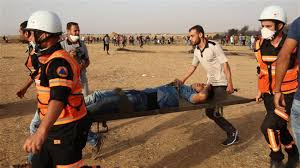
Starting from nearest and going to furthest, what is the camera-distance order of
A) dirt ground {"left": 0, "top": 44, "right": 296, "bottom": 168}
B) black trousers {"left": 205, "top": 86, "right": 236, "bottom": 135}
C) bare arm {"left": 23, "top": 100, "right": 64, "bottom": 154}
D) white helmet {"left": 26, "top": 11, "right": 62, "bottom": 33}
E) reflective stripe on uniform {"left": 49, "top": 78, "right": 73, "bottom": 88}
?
1. bare arm {"left": 23, "top": 100, "right": 64, "bottom": 154}
2. reflective stripe on uniform {"left": 49, "top": 78, "right": 73, "bottom": 88}
3. white helmet {"left": 26, "top": 11, "right": 62, "bottom": 33}
4. dirt ground {"left": 0, "top": 44, "right": 296, "bottom": 168}
5. black trousers {"left": 205, "top": 86, "right": 236, "bottom": 135}

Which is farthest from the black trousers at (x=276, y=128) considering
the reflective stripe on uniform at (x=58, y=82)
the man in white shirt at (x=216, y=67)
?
the reflective stripe on uniform at (x=58, y=82)

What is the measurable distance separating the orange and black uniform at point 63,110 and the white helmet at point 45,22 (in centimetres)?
16

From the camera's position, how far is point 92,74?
15289 mm

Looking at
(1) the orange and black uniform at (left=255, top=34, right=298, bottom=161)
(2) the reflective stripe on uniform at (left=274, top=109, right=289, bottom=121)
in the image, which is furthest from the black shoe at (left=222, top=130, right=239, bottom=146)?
(2) the reflective stripe on uniform at (left=274, top=109, right=289, bottom=121)

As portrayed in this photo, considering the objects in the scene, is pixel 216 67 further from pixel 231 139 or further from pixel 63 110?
pixel 63 110

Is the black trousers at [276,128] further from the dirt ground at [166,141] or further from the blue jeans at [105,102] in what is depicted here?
the blue jeans at [105,102]

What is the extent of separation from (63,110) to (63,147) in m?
0.34

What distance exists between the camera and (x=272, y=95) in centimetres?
463

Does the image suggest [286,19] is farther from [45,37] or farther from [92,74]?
[92,74]

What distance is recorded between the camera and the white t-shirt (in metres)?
5.87

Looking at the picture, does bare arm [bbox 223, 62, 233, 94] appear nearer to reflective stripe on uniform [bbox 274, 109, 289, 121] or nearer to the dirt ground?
the dirt ground

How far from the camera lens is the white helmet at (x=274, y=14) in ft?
15.0

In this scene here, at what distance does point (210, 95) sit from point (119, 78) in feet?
26.7

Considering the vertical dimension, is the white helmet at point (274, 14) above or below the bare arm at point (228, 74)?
above
